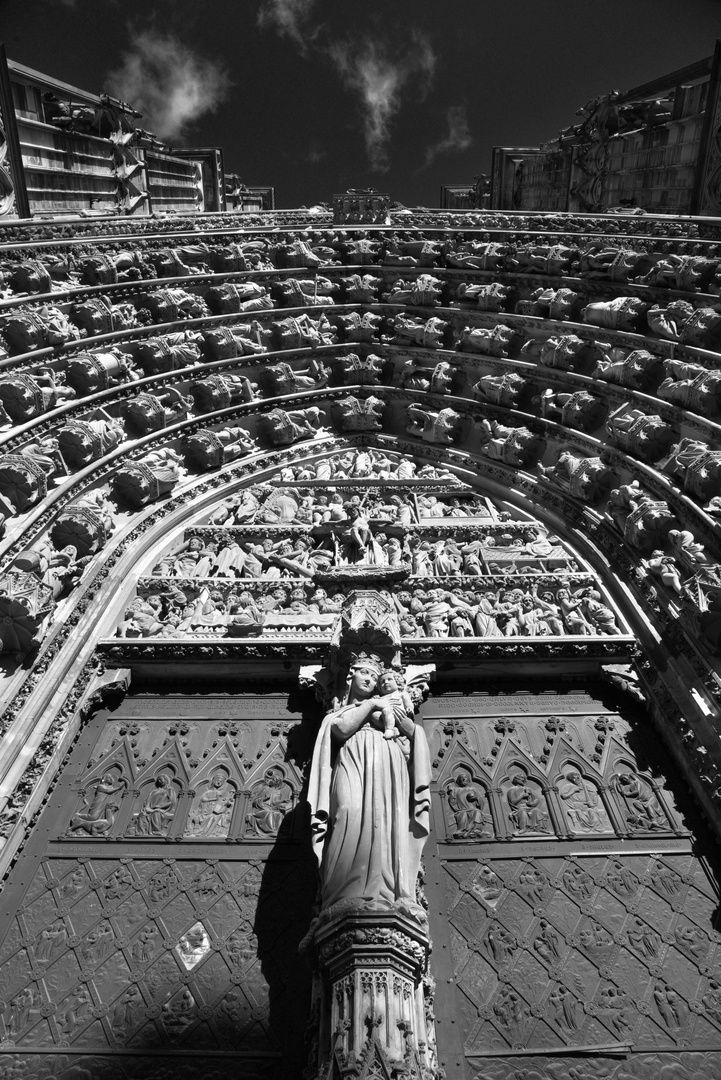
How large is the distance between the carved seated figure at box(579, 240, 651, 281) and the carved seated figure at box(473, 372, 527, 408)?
203 cm

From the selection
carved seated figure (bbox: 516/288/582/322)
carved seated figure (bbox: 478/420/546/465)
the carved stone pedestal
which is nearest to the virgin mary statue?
the carved stone pedestal

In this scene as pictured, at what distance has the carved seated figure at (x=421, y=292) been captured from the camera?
1230 cm

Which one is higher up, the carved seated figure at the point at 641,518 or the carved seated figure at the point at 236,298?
the carved seated figure at the point at 236,298

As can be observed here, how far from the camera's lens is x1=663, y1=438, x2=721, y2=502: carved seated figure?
7.19 meters

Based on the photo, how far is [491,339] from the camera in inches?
441

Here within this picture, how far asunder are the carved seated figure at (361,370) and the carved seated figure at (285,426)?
1114 mm

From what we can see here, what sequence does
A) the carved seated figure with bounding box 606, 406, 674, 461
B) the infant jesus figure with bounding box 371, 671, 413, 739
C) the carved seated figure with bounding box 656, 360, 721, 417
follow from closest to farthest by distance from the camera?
the infant jesus figure with bounding box 371, 671, 413, 739 → the carved seated figure with bounding box 656, 360, 721, 417 → the carved seated figure with bounding box 606, 406, 674, 461

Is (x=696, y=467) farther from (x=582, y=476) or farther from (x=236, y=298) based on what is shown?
(x=236, y=298)

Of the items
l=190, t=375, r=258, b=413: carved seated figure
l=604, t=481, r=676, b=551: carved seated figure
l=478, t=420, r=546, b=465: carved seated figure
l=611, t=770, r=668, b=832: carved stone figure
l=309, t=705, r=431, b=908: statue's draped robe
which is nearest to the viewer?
l=309, t=705, r=431, b=908: statue's draped robe

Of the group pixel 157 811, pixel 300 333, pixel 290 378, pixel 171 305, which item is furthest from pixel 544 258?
pixel 157 811

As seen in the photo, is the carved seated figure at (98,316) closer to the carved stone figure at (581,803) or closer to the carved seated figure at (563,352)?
the carved seated figure at (563,352)

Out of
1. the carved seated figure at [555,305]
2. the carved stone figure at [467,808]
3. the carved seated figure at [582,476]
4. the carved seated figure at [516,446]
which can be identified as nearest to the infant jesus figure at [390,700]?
the carved stone figure at [467,808]

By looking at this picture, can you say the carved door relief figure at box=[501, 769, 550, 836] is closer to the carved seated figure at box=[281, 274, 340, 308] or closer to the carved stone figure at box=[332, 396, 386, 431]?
the carved stone figure at box=[332, 396, 386, 431]

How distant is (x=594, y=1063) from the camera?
4562 millimetres
